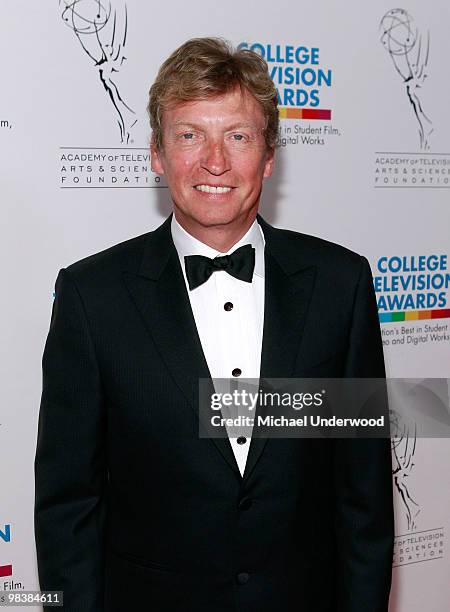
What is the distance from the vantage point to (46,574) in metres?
1.90

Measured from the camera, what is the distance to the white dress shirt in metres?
1.90

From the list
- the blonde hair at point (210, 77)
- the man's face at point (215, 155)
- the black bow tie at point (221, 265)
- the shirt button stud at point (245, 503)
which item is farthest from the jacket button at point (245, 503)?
the blonde hair at point (210, 77)

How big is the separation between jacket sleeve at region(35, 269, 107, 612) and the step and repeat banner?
2.12ft

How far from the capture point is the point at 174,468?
6.09 ft

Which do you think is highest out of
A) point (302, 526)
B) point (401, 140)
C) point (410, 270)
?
point (401, 140)

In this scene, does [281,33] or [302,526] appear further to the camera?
[281,33]

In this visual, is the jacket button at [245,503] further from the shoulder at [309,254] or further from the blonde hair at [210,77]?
the blonde hair at [210,77]

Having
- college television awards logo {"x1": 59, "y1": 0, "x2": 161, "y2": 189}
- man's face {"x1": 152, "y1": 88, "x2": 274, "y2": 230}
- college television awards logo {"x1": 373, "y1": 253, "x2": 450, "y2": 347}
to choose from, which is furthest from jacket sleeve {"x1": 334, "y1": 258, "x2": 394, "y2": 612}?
college television awards logo {"x1": 373, "y1": 253, "x2": 450, "y2": 347}

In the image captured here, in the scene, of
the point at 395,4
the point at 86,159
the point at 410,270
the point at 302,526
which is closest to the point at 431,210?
the point at 410,270

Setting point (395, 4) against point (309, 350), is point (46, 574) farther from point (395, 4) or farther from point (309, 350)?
point (395, 4)

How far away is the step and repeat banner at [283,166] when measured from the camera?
2457 mm

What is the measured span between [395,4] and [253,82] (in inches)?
54.9

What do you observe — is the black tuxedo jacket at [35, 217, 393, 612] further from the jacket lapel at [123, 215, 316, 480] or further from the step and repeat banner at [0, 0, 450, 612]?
the step and repeat banner at [0, 0, 450, 612]

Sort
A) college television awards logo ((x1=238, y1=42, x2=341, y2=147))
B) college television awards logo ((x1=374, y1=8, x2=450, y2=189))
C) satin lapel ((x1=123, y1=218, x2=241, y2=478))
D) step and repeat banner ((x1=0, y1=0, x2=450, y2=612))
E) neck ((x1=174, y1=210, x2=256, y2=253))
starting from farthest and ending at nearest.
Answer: college television awards logo ((x1=374, y1=8, x2=450, y2=189)) → college television awards logo ((x1=238, y1=42, x2=341, y2=147)) → step and repeat banner ((x1=0, y1=0, x2=450, y2=612)) → neck ((x1=174, y1=210, x2=256, y2=253)) → satin lapel ((x1=123, y1=218, x2=241, y2=478))
